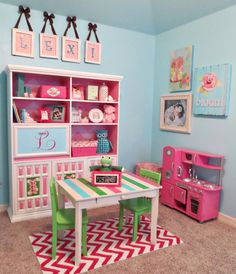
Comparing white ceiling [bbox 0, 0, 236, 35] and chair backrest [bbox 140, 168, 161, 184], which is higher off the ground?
white ceiling [bbox 0, 0, 236, 35]

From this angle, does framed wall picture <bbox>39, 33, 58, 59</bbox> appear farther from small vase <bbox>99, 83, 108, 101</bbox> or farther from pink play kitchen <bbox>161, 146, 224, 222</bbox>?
pink play kitchen <bbox>161, 146, 224, 222</bbox>

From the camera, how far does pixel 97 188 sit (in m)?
2.38

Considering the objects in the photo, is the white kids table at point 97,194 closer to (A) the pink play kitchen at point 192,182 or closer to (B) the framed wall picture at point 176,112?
(A) the pink play kitchen at point 192,182

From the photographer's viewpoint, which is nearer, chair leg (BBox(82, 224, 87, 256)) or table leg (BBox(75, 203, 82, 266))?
table leg (BBox(75, 203, 82, 266))

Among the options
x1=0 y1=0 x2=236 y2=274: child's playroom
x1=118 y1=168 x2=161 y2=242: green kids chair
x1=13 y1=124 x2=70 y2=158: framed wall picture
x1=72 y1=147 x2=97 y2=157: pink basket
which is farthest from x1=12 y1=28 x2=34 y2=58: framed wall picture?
x1=118 y1=168 x2=161 y2=242: green kids chair

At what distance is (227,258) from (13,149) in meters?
2.49

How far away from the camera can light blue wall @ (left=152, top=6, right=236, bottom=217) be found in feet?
9.99

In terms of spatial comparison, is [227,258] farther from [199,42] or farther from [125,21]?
[125,21]

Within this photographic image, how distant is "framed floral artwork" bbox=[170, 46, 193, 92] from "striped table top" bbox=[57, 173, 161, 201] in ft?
5.52

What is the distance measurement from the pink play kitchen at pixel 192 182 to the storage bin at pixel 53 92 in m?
1.62

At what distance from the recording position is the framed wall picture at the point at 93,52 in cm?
358

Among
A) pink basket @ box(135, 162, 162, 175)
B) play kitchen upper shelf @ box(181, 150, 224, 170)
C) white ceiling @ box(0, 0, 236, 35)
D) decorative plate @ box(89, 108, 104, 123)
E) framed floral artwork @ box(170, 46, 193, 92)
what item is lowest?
pink basket @ box(135, 162, 162, 175)

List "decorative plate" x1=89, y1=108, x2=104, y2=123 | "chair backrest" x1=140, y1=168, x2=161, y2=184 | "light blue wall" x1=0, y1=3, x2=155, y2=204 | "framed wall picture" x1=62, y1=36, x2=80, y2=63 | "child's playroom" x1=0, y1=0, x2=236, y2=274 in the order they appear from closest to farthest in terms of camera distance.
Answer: "child's playroom" x1=0, y1=0, x2=236, y2=274, "chair backrest" x1=140, y1=168, x2=161, y2=184, "light blue wall" x1=0, y1=3, x2=155, y2=204, "framed wall picture" x1=62, y1=36, x2=80, y2=63, "decorative plate" x1=89, y1=108, x2=104, y2=123

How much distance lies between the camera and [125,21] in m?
3.71
